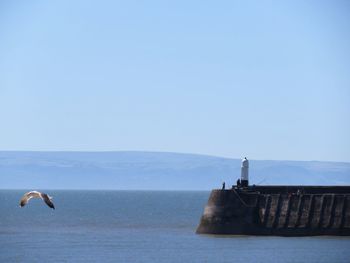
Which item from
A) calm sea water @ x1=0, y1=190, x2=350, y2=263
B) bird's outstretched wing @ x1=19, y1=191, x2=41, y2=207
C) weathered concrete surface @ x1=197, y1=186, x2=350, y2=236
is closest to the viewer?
bird's outstretched wing @ x1=19, y1=191, x2=41, y2=207

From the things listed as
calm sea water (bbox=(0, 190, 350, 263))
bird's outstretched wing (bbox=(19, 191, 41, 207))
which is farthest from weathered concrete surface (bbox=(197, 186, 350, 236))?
bird's outstretched wing (bbox=(19, 191, 41, 207))

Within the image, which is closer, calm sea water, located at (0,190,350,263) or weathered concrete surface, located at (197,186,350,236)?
calm sea water, located at (0,190,350,263)

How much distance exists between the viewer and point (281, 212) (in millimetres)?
68875

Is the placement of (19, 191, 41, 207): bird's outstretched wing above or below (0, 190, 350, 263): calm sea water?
above

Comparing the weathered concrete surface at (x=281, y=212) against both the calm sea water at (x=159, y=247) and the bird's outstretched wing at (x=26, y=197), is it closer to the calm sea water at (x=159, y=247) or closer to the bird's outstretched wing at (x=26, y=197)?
the calm sea water at (x=159, y=247)

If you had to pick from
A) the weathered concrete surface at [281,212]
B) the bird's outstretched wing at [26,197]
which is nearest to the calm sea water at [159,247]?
the weathered concrete surface at [281,212]

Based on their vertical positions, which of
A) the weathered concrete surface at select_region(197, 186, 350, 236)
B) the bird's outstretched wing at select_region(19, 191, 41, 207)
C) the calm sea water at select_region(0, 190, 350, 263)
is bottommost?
the calm sea water at select_region(0, 190, 350, 263)

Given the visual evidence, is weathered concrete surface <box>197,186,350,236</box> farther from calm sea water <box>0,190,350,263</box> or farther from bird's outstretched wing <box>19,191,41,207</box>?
bird's outstretched wing <box>19,191,41,207</box>

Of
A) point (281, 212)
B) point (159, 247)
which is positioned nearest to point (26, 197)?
point (159, 247)

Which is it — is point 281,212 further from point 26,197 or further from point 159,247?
point 26,197

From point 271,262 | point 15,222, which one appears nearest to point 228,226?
point 271,262

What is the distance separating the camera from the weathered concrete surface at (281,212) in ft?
222

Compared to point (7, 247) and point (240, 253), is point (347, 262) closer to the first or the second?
point (240, 253)

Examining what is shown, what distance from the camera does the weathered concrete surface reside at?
222ft
